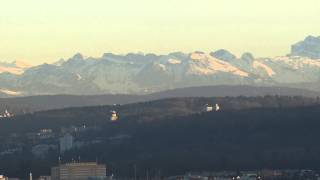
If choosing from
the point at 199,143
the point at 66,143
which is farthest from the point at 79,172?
the point at 66,143

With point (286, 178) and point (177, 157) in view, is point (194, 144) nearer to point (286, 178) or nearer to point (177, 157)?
point (177, 157)

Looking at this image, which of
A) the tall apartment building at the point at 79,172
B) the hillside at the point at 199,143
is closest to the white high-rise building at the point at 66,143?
the hillside at the point at 199,143

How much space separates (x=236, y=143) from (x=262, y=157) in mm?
14838

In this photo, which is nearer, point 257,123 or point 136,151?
point 136,151

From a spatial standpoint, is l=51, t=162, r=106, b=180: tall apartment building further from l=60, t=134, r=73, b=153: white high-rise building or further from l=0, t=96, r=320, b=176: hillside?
l=60, t=134, r=73, b=153: white high-rise building

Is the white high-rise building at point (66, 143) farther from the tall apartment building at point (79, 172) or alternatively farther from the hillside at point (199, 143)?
the tall apartment building at point (79, 172)

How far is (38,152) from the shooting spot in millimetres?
174125

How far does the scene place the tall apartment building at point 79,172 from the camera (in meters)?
135

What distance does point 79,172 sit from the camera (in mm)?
137375

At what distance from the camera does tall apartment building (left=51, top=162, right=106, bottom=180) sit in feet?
443

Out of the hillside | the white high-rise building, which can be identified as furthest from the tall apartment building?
the white high-rise building

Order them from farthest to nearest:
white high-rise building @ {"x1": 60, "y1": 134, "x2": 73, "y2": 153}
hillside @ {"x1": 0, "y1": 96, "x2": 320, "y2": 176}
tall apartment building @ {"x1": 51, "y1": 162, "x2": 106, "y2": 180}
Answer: white high-rise building @ {"x1": 60, "y1": 134, "x2": 73, "y2": 153}, hillside @ {"x1": 0, "y1": 96, "x2": 320, "y2": 176}, tall apartment building @ {"x1": 51, "y1": 162, "x2": 106, "y2": 180}

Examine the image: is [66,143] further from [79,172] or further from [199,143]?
[79,172]

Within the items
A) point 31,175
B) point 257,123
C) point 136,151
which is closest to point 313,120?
point 257,123
